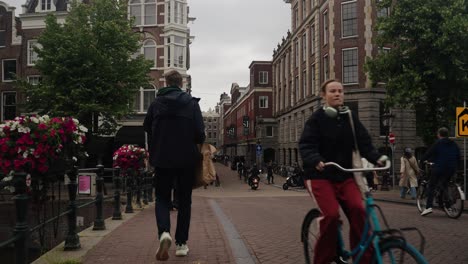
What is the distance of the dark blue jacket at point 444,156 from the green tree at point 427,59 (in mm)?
10730

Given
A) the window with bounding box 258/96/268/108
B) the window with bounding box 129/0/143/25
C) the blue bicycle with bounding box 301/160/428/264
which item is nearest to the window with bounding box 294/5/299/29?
the window with bounding box 129/0/143/25

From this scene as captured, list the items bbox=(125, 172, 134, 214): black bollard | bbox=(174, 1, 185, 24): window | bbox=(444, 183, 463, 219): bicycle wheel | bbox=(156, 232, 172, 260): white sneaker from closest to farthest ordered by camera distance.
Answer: bbox=(156, 232, 172, 260): white sneaker < bbox=(444, 183, 463, 219): bicycle wheel < bbox=(125, 172, 134, 214): black bollard < bbox=(174, 1, 185, 24): window

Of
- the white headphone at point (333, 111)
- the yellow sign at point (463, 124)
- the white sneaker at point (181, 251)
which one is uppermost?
the yellow sign at point (463, 124)

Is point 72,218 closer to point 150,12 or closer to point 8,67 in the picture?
point 150,12

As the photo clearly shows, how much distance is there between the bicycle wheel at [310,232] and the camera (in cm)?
421

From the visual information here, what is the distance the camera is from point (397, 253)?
3.14 metres

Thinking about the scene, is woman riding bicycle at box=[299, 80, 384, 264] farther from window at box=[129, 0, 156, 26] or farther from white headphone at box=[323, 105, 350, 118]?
window at box=[129, 0, 156, 26]

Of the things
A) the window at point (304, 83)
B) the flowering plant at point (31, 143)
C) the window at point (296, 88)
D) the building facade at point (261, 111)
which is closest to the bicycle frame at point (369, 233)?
the flowering plant at point (31, 143)

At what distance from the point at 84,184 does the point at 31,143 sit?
2183 mm

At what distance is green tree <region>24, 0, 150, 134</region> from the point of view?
910 inches

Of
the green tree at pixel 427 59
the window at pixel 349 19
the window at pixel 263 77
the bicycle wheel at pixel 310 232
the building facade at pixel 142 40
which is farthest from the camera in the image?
the window at pixel 263 77

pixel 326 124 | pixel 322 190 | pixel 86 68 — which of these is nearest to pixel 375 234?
pixel 322 190

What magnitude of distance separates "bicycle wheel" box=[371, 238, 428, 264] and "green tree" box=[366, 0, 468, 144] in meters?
17.8

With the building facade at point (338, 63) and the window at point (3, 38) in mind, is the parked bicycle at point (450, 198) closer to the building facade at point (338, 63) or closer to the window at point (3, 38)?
the building facade at point (338, 63)
